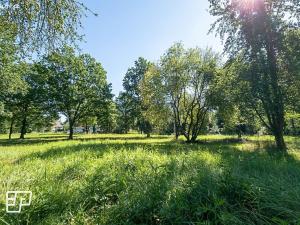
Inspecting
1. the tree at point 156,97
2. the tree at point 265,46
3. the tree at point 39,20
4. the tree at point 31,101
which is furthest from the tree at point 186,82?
the tree at point 39,20

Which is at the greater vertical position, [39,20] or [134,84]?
[134,84]

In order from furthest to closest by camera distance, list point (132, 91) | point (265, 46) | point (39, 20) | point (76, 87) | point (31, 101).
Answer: point (132, 91) → point (31, 101) → point (76, 87) → point (265, 46) → point (39, 20)

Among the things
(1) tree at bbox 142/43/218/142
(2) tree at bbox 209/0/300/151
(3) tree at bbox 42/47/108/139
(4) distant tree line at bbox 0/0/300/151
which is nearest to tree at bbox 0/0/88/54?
(4) distant tree line at bbox 0/0/300/151

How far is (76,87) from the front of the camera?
40719 mm

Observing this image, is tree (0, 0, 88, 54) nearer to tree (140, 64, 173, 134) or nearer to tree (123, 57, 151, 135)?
tree (140, 64, 173, 134)

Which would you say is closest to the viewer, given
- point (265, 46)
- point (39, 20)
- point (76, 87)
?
point (39, 20)

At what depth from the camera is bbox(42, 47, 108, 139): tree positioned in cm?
4028

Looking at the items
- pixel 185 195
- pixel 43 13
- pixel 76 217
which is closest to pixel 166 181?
pixel 185 195

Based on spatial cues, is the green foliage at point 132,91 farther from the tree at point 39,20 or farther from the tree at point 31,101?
the tree at point 39,20

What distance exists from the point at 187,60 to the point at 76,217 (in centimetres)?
2829

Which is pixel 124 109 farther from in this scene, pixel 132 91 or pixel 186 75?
pixel 186 75

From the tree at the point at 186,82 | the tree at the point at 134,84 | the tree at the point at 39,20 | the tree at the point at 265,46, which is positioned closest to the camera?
the tree at the point at 39,20

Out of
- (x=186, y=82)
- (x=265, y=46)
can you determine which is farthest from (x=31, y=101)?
(x=265, y=46)

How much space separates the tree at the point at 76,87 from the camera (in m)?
40.3
